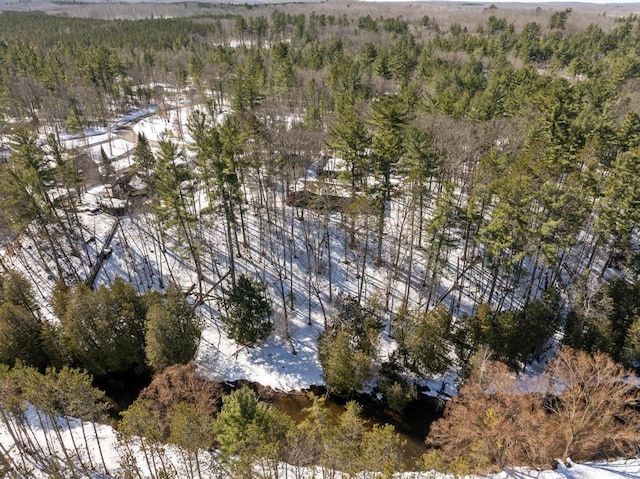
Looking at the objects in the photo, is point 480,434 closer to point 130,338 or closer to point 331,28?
point 130,338

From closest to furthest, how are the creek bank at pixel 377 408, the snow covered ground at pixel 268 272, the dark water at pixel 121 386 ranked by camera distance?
the creek bank at pixel 377 408 → the dark water at pixel 121 386 → the snow covered ground at pixel 268 272

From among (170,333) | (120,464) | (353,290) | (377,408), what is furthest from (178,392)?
(353,290)

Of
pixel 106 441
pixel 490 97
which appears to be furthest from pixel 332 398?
pixel 490 97

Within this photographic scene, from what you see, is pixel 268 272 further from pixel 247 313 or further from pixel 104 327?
pixel 104 327

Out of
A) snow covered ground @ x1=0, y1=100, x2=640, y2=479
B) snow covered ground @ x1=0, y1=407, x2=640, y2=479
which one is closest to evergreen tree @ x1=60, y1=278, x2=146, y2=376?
snow covered ground @ x1=0, y1=407, x2=640, y2=479

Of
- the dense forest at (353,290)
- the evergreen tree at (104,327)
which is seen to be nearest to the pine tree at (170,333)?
the dense forest at (353,290)

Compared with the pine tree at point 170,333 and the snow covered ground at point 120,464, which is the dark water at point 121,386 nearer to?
the pine tree at point 170,333
